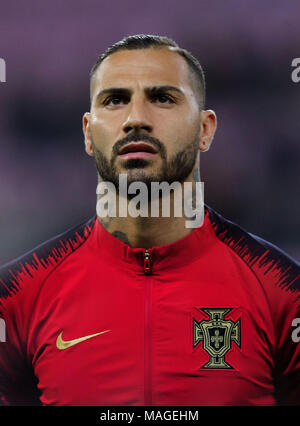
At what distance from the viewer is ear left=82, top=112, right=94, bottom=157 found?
2.01 m

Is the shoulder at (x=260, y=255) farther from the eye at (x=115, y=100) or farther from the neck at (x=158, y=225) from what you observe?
the eye at (x=115, y=100)

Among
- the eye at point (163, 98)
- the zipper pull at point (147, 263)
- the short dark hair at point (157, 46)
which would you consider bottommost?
the zipper pull at point (147, 263)

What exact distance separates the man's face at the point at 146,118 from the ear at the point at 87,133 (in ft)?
0.24

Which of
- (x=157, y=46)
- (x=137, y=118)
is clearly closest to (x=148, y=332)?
(x=137, y=118)

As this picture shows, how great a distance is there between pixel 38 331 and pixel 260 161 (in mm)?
1085

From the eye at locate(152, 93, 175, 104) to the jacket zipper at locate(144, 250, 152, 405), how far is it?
553mm

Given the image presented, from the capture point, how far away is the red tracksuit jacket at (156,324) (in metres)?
1.79

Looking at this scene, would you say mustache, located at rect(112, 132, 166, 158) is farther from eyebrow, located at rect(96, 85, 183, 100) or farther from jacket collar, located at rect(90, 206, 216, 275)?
jacket collar, located at rect(90, 206, 216, 275)

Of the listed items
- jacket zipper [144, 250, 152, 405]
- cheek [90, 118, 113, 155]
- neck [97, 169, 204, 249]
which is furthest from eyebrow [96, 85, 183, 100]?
jacket zipper [144, 250, 152, 405]

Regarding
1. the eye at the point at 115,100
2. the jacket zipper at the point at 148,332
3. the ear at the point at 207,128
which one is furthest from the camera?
the ear at the point at 207,128

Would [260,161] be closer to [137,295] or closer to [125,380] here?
[137,295]

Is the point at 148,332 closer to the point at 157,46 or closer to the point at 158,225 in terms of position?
the point at 158,225

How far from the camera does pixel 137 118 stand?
1827mm

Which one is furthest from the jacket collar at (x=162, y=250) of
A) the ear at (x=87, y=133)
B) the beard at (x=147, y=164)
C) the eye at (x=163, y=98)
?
the eye at (x=163, y=98)
